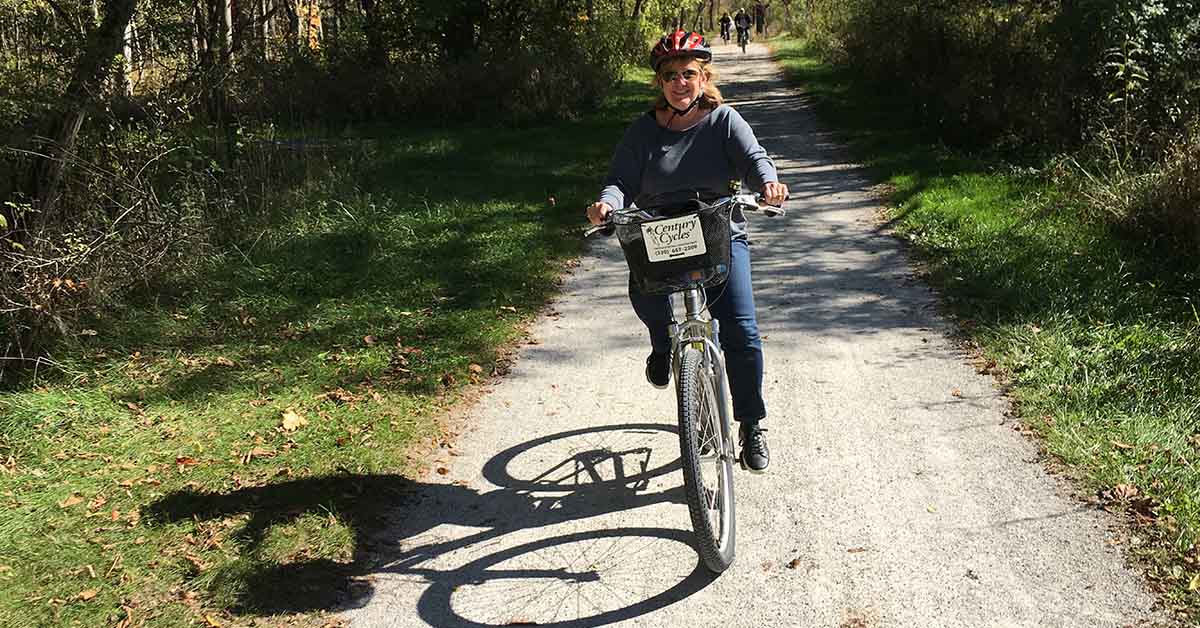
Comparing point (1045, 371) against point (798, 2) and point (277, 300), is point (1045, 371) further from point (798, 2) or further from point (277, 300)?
point (798, 2)

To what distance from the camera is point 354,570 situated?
4.06 metres

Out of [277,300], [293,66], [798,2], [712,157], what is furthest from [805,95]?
[798,2]

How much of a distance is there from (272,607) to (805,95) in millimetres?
21025

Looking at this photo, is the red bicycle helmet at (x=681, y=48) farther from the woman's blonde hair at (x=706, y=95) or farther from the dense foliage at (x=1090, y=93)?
the dense foliage at (x=1090, y=93)

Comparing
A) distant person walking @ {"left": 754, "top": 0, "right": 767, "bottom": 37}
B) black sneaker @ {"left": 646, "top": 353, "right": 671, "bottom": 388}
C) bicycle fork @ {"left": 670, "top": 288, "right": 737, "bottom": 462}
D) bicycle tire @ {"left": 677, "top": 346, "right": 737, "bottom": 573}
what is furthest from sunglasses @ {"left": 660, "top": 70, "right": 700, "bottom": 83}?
distant person walking @ {"left": 754, "top": 0, "right": 767, "bottom": 37}

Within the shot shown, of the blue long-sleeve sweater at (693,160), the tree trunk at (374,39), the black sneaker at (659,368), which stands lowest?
the black sneaker at (659,368)

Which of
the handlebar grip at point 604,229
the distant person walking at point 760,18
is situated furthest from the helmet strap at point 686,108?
the distant person walking at point 760,18

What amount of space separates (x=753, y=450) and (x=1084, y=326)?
3.17 meters

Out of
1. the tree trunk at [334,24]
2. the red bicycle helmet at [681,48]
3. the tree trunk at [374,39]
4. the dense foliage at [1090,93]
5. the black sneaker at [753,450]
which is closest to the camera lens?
the red bicycle helmet at [681,48]

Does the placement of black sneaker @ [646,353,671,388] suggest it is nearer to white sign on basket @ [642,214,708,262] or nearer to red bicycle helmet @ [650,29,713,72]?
white sign on basket @ [642,214,708,262]

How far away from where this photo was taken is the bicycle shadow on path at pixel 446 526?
3.86 m

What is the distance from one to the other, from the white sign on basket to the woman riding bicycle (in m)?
0.38

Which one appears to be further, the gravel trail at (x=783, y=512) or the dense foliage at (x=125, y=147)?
the dense foliage at (x=125, y=147)

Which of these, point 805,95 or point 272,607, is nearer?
Answer: point 272,607
